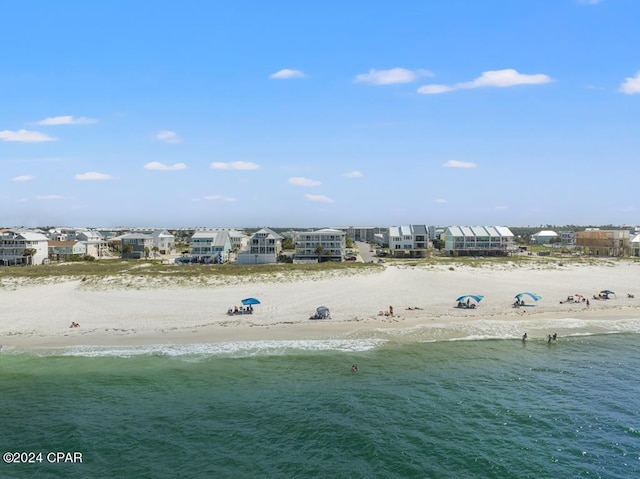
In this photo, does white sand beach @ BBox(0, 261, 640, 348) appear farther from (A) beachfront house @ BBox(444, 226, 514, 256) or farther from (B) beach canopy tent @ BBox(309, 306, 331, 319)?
(A) beachfront house @ BBox(444, 226, 514, 256)

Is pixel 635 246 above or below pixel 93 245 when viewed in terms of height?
below

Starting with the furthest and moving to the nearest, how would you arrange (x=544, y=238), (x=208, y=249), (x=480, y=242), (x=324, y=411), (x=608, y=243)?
(x=544, y=238) → (x=608, y=243) → (x=480, y=242) → (x=208, y=249) → (x=324, y=411)

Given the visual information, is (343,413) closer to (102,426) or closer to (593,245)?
(102,426)

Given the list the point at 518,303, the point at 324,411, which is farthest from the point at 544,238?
the point at 324,411

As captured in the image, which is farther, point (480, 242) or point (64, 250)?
point (480, 242)

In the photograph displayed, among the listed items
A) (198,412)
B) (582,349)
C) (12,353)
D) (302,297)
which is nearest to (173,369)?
(198,412)

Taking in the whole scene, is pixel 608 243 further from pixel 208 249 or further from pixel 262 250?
pixel 208 249

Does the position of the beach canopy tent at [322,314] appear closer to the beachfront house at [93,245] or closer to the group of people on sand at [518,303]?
the group of people on sand at [518,303]

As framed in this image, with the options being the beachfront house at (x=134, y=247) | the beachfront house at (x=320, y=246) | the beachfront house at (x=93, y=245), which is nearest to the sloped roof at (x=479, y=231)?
the beachfront house at (x=320, y=246)
